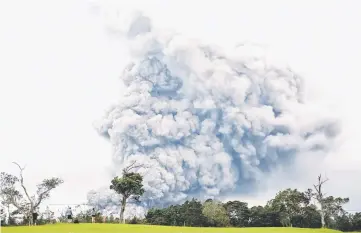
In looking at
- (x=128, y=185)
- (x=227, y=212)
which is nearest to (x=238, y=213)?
(x=227, y=212)

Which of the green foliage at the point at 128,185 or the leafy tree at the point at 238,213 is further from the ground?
the green foliage at the point at 128,185

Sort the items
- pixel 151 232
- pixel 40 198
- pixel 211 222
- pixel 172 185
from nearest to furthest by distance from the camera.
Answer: pixel 151 232, pixel 40 198, pixel 211 222, pixel 172 185

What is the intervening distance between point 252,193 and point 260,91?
1393 centimetres

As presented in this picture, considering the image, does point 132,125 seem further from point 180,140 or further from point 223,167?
point 223,167

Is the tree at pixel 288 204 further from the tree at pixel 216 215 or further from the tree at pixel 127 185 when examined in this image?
the tree at pixel 127 185

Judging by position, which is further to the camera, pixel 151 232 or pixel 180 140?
pixel 180 140

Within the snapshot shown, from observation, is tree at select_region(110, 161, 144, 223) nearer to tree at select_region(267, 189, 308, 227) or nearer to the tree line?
the tree line

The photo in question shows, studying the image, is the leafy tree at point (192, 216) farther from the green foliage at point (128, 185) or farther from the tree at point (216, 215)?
the green foliage at point (128, 185)

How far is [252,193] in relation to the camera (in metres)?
70.6

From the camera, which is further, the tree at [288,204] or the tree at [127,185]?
the tree at [288,204]

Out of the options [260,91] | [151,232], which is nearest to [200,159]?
[260,91]

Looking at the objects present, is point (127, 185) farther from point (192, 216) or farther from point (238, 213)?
point (238, 213)

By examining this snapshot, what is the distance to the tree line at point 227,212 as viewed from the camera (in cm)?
3606

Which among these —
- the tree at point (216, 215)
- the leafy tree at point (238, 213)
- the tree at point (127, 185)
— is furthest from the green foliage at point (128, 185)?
the leafy tree at point (238, 213)
